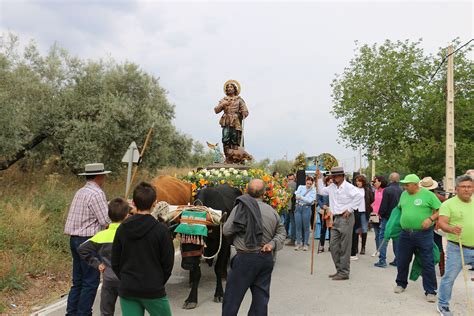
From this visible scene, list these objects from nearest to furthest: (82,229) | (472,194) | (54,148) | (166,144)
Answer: (82,229) → (472,194) → (54,148) → (166,144)

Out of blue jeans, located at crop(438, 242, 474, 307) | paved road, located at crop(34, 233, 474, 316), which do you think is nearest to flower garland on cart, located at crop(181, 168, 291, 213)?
paved road, located at crop(34, 233, 474, 316)

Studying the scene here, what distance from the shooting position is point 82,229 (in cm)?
508

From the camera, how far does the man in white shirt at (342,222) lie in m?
7.59

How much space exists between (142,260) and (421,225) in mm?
4405

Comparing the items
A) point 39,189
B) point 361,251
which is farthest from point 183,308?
point 39,189

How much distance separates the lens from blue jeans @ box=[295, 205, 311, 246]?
1050cm

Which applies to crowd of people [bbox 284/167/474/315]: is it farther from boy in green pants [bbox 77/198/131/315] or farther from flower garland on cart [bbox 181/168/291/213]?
boy in green pants [bbox 77/198/131/315]

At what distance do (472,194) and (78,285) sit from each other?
5.22m

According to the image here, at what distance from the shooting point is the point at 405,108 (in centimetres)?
2184

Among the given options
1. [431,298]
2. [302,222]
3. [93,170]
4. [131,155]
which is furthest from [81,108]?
[431,298]

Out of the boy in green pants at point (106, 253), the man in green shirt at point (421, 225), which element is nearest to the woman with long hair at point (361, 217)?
the man in green shirt at point (421, 225)

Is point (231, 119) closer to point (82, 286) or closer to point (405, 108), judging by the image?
point (82, 286)

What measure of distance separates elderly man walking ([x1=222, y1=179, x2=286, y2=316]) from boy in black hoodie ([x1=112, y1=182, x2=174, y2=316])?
998 mm

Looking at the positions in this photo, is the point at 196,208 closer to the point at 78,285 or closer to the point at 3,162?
the point at 78,285
